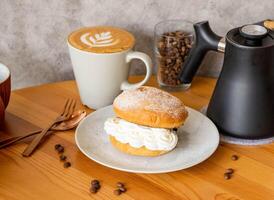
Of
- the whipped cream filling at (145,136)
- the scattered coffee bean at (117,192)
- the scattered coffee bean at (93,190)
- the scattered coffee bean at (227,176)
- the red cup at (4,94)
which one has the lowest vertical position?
the scattered coffee bean at (227,176)

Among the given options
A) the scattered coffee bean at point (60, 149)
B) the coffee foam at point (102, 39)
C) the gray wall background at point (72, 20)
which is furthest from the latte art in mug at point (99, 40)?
the scattered coffee bean at point (60, 149)

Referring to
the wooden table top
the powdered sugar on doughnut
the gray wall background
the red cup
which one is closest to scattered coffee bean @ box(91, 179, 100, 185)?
the wooden table top

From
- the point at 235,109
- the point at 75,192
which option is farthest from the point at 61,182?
the point at 235,109

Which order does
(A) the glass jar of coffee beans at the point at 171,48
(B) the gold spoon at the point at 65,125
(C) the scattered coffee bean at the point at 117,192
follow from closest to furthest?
(C) the scattered coffee bean at the point at 117,192
(B) the gold spoon at the point at 65,125
(A) the glass jar of coffee beans at the point at 171,48

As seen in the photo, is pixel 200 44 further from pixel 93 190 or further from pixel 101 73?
pixel 93 190

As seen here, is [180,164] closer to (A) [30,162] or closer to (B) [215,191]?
(B) [215,191]

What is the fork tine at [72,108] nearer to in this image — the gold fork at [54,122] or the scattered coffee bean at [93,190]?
the gold fork at [54,122]

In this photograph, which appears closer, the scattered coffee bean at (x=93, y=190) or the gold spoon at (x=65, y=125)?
the scattered coffee bean at (x=93, y=190)

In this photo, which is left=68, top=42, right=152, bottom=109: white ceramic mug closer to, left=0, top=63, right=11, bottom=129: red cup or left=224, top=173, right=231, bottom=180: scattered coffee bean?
left=0, top=63, right=11, bottom=129: red cup
